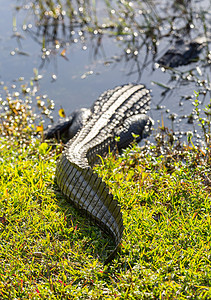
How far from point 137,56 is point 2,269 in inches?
206

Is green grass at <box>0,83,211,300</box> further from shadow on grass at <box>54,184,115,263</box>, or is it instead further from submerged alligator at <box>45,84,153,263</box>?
submerged alligator at <box>45,84,153,263</box>

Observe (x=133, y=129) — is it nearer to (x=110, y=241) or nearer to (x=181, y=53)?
(x=110, y=241)

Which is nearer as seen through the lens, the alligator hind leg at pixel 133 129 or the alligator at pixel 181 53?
the alligator hind leg at pixel 133 129

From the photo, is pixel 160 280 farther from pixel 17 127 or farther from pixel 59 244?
pixel 17 127

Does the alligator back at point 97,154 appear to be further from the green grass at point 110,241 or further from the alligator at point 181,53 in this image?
the alligator at point 181,53

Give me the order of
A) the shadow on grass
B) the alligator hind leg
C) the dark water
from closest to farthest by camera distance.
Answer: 1. the shadow on grass
2. the alligator hind leg
3. the dark water

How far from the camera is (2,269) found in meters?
2.83

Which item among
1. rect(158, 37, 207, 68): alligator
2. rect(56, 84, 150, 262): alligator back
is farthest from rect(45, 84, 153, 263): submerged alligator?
rect(158, 37, 207, 68): alligator

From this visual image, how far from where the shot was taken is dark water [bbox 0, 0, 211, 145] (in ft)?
18.6

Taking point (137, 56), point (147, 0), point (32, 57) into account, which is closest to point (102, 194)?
point (137, 56)

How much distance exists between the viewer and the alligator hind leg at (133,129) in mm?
4730

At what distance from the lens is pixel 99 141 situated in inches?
165

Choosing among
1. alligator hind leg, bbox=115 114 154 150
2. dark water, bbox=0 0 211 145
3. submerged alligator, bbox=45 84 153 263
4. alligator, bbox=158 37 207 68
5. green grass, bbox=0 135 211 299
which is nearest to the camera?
green grass, bbox=0 135 211 299

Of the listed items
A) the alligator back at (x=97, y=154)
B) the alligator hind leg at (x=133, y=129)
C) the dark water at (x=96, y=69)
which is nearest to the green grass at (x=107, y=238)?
the alligator back at (x=97, y=154)
